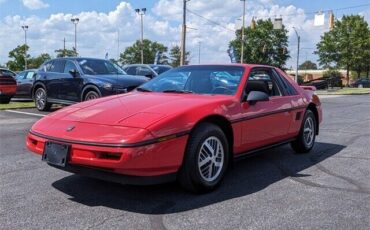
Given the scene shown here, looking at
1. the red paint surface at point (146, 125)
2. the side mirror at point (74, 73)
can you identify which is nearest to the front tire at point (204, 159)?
the red paint surface at point (146, 125)

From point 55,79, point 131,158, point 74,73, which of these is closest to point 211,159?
point 131,158

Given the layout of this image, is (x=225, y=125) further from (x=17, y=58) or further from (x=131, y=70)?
(x=17, y=58)

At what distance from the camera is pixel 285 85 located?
6.52 m

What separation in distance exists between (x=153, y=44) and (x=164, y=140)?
10032cm

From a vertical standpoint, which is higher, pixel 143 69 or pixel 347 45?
pixel 347 45

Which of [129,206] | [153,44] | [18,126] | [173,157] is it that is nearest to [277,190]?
[173,157]

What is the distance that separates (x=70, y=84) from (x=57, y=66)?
3.84 feet

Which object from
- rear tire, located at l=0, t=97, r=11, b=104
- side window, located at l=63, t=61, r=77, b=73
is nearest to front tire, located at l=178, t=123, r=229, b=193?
side window, located at l=63, t=61, r=77, b=73

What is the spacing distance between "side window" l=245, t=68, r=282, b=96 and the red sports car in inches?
0.5

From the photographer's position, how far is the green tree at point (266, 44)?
75125mm

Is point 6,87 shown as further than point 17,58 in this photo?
No

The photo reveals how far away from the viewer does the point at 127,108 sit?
15.3 ft

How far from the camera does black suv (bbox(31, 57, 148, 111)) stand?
38.4ft

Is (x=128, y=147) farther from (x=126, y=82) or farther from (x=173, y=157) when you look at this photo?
(x=126, y=82)
